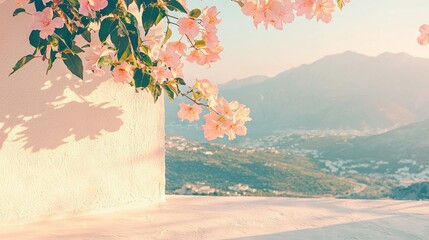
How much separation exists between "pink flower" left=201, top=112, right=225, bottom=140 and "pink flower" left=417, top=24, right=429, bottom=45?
0.77 m

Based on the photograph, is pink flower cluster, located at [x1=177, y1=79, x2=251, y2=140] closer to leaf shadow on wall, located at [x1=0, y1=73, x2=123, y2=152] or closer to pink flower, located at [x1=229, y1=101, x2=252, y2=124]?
pink flower, located at [x1=229, y1=101, x2=252, y2=124]

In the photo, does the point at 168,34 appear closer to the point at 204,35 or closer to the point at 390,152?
the point at 204,35

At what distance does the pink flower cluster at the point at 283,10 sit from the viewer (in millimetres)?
1483

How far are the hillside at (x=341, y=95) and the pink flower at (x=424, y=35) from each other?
65367mm

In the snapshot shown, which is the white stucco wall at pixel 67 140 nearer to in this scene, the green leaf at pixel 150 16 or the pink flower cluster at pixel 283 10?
the green leaf at pixel 150 16

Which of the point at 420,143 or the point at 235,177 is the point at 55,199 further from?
the point at 420,143

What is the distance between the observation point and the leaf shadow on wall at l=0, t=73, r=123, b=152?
2035 mm

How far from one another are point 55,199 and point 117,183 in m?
0.31

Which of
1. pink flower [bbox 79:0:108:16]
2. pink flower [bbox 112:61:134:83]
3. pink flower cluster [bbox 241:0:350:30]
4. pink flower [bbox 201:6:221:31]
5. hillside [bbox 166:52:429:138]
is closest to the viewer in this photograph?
pink flower [bbox 79:0:108:16]

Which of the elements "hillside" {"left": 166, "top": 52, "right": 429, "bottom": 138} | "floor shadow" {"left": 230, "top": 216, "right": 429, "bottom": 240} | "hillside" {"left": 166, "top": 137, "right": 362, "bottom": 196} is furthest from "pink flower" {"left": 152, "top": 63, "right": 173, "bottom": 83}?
"hillside" {"left": 166, "top": 52, "right": 429, "bottom": 138}

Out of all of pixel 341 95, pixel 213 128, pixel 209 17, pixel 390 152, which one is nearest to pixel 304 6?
pixel 209 17

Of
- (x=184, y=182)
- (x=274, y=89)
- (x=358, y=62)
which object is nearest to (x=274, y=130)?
(x=274, y=89)

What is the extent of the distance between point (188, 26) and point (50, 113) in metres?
0.89

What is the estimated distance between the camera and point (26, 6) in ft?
6.65
